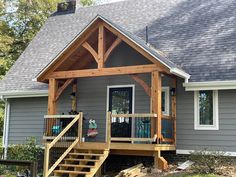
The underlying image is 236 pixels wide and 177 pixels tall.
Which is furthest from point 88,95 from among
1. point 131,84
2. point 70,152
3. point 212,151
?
point 212,151

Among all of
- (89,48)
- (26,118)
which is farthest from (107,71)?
(26,118)

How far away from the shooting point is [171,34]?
47.3 feet

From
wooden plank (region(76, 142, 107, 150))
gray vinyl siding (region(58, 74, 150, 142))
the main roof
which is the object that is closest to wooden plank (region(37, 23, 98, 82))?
gray vinyl siding (region(58, 74, 150, 142))

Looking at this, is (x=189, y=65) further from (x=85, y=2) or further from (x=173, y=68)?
(x=85, y=2)

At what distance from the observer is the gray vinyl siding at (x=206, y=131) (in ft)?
38.1

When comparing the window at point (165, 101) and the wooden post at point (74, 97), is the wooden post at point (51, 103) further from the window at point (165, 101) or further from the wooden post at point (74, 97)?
the window at point (165, 101)

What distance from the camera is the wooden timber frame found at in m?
11.3

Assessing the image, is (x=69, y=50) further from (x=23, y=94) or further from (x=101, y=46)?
(x=23, y=94)

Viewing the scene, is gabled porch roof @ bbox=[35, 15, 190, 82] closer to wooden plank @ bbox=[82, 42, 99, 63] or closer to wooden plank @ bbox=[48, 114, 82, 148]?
wooden plank @ bbox=[82, 42, 99, 63]

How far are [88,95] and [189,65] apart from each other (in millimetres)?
4130

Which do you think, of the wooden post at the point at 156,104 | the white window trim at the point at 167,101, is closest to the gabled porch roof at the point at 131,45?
the wooden post at the point at 156,104

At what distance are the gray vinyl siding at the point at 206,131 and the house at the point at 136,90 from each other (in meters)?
0.03

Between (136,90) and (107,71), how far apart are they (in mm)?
1795

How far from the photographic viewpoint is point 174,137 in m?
12.4
